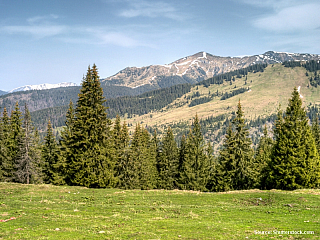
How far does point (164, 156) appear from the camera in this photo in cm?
6975

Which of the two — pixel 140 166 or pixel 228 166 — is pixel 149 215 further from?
pixel 140 166

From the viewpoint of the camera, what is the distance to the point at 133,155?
5831 centimetres

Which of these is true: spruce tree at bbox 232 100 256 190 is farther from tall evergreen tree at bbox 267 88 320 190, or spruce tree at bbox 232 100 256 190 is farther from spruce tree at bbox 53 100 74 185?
spruce tree at bbox 53 100 74 185

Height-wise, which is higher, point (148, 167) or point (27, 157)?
point (27, 157)

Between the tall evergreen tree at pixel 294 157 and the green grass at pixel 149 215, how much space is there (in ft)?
42.0

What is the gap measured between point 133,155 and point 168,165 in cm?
1453

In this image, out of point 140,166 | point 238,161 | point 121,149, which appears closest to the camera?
point 238,161

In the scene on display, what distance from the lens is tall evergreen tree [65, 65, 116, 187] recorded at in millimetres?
38906

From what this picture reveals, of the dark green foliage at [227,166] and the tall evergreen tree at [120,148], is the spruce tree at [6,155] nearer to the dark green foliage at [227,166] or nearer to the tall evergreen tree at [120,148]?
the tall evergreen tree at [120,148]

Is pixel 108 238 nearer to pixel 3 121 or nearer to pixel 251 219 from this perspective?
pixel 251 219

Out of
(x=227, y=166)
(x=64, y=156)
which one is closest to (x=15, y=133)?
(x=64, y=156)

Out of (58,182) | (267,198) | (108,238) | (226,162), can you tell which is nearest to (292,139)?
(226,162)

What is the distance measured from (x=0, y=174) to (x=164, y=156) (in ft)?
125

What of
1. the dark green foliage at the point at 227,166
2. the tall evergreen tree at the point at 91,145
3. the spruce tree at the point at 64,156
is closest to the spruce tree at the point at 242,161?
the dark green foliage at the point at 227,166
